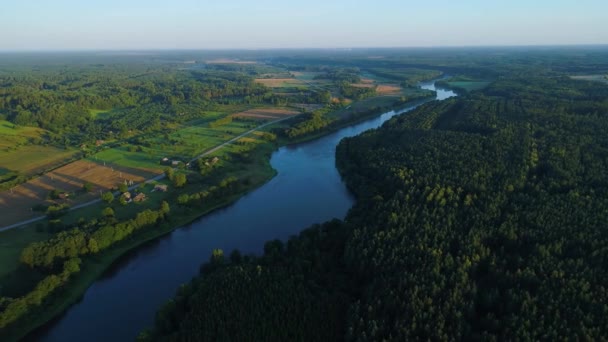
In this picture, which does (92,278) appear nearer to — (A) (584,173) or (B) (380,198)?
(B) (380,198)

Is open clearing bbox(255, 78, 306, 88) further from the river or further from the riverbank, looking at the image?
the riverbank

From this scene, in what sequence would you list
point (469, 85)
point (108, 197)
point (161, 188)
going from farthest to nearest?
point (469, 85)
point (161, 188)
point (108, 197)

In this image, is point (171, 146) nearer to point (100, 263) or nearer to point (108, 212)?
point (108, 212)

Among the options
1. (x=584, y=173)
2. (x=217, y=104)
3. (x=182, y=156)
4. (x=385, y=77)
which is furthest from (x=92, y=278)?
(x=385, y=77)

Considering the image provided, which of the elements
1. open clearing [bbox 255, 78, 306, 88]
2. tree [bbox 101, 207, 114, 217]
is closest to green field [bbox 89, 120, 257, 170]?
tree [bbox 101, 207, 114, 217]

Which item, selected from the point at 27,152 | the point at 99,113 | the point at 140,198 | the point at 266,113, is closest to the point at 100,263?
the point at 140,198

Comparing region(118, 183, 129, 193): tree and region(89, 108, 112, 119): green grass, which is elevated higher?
region(89, 108, 112, 119): green grass
